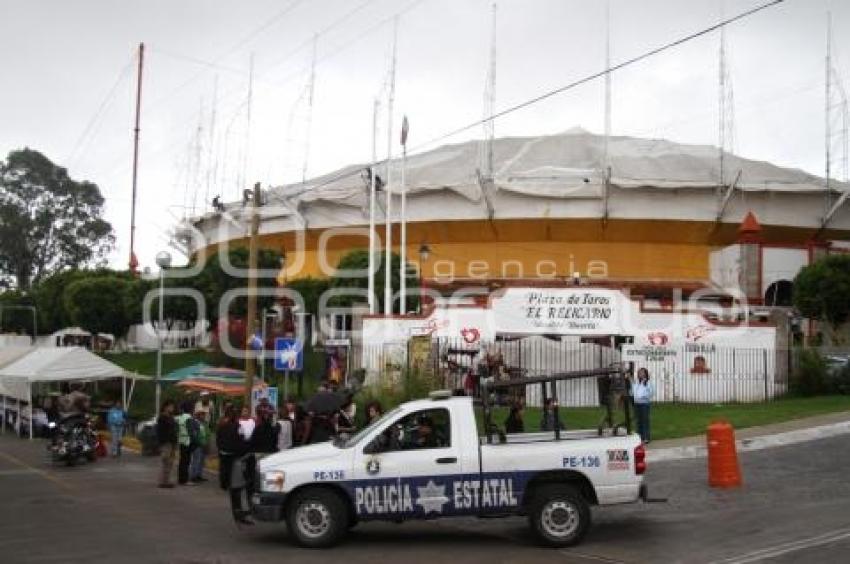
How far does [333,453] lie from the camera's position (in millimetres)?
10938

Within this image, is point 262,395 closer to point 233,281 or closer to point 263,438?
point 263,438

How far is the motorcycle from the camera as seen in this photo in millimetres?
20719

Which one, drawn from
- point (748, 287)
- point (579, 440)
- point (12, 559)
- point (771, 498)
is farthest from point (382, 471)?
point (748, 287)

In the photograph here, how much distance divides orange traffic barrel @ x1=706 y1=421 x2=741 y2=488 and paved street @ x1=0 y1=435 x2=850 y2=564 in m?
0.25

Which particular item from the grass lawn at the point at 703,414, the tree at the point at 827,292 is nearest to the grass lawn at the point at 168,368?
the grass lawn at the point at 703,414

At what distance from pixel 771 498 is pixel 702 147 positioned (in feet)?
162

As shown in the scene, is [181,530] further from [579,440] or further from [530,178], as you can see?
[530,178]

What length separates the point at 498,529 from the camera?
11852 millimetres

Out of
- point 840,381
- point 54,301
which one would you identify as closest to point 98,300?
point 54,301

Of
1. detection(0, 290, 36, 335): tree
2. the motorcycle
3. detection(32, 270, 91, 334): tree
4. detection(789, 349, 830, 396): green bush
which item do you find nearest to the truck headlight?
the motorcycle

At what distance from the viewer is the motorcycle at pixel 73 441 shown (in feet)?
68.0

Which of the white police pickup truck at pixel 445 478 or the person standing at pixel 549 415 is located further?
the person standing at pixel 549 415

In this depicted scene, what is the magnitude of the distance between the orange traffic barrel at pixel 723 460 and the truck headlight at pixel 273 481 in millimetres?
6493

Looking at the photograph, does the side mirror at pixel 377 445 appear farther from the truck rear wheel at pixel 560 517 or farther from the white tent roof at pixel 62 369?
the white tent roof at pixel 62 369
